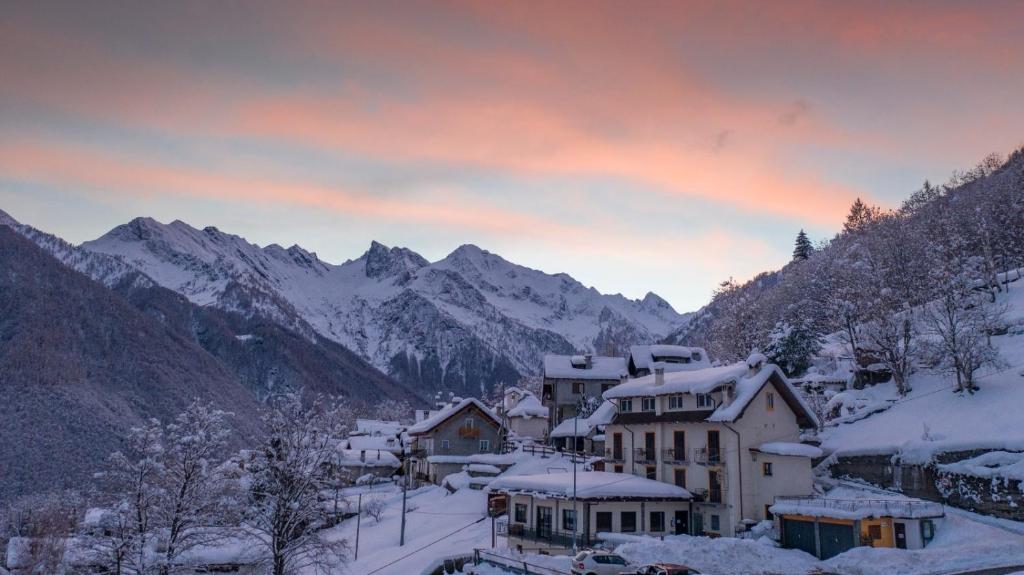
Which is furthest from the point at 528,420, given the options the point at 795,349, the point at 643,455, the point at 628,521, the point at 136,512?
the point at 136,512

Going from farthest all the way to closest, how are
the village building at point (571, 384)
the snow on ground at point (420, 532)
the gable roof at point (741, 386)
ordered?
the village building at point (571, 384), the snow on ground at point (420, 532), the gable roof at point (741, 386)

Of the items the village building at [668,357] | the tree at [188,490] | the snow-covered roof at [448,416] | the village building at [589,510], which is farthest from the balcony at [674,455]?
the snow-covered roof at [448,416]

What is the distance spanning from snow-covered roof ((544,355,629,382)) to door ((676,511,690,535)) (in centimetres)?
4844

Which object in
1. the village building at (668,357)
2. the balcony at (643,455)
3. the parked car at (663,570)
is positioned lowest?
the parked car at (663,570)

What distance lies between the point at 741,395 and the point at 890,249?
132ft

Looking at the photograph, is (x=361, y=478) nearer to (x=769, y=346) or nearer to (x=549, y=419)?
(x=549, y=419)

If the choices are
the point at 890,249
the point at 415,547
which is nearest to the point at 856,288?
the point at 890,249

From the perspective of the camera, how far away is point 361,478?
99.6 metres

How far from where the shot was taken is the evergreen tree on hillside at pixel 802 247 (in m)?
147

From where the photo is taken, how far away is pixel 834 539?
42.9m

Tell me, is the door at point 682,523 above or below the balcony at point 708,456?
below

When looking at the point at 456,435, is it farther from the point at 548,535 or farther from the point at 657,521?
the point at 657,521

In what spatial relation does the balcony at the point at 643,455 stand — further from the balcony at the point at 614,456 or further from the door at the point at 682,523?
the door at the point at 682,523

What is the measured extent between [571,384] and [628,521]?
49.8 m
